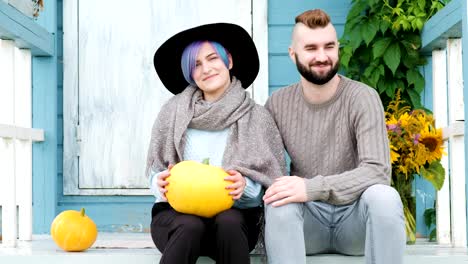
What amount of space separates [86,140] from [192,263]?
1.89m

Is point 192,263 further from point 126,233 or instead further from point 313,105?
point 126,233

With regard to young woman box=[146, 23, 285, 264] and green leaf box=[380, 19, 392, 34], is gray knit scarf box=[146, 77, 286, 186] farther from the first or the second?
green leaf box=[380, 19, 392, 34]

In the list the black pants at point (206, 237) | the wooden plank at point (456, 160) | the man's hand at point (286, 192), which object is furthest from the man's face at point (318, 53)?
the wooden plank at point (456, 160)

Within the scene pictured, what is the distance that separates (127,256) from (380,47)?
1799 mm

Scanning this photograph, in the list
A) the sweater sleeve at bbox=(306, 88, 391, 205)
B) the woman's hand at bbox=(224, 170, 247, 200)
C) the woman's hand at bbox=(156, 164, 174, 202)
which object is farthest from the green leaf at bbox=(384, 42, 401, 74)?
the woman's hand at bbox=(156, 164, 174, 202)

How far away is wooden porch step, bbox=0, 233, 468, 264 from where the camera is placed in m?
3.26

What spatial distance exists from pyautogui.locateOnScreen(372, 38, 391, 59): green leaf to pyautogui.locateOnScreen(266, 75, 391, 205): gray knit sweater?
1.10 meters

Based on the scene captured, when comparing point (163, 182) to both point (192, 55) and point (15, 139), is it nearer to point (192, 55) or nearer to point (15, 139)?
point (192, 55)

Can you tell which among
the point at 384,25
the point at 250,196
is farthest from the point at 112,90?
the point at 250,196

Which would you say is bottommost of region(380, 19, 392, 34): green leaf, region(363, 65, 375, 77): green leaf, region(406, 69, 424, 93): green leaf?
region(406, 69, 424, 93): green leaf

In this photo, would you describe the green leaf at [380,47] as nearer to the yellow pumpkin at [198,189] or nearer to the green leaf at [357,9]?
the green leaf at [357,9]

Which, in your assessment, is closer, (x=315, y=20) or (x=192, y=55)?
(x=315, y=20)

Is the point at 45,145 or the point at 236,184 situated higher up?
the point at 45,145

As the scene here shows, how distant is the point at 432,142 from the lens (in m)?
3.70
